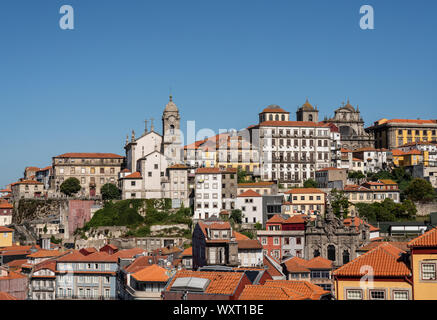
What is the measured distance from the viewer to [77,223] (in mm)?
83188

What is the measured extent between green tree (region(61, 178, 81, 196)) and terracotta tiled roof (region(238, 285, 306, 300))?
7214 centimetres

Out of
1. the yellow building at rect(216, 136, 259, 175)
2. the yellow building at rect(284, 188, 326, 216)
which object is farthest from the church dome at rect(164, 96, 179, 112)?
the yellow building at rect(284, 188, 326, 216)

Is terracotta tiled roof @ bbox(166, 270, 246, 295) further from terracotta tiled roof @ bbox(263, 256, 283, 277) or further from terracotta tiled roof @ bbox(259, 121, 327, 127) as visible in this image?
terracotta tiled roof @ bbox(259, 121, 327, 127)

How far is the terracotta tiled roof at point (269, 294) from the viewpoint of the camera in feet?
69.1

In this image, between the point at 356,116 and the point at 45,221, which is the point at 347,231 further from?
the point at 356,116

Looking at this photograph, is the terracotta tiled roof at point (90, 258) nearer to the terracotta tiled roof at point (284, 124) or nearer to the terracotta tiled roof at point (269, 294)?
the terracotta tiled roof at point (269, 294)

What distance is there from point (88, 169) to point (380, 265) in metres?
81.5

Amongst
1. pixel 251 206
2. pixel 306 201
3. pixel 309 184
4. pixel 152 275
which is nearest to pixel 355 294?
pixel 152 275

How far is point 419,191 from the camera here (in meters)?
83.2

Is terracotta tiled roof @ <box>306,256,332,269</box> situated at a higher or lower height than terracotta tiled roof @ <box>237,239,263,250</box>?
lower

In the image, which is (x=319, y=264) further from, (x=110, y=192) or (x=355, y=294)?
(x=110, y=192)

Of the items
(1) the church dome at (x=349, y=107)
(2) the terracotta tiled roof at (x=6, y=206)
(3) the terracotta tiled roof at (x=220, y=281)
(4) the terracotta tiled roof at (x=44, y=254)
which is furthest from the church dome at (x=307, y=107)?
(3) the terracotta tiled roof at (x=220, y=281)

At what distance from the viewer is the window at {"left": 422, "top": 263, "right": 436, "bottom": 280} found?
1897cm
